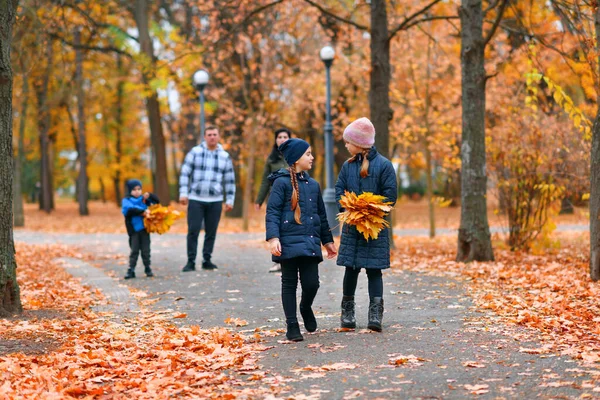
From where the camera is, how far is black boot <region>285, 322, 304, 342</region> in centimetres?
634

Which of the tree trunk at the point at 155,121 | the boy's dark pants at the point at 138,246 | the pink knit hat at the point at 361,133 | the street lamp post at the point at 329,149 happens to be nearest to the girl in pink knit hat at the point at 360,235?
the pink knit hat at the point at 361,133

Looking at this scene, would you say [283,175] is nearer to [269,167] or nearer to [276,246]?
[276,246]

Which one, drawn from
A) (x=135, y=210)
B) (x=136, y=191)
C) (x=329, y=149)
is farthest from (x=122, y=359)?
(x=329, y=149)

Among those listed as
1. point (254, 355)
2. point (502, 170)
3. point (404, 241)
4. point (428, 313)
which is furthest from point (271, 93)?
point (254, 355)

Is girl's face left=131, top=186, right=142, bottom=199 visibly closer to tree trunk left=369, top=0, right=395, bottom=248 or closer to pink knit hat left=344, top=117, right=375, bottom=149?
tree trunk left=369, top=0, right=395, bottom=248

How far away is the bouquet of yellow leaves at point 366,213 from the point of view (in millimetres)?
6461

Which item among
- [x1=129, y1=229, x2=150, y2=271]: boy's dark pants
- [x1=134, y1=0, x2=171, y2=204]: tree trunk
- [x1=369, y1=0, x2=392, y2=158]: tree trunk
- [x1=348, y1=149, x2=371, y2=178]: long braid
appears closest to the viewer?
[x1=348, y1=149, x2=371, y2=178]: long braid

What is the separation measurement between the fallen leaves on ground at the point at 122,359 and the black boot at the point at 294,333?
346mm

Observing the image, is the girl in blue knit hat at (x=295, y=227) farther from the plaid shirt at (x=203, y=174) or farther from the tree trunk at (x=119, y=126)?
the tree trunk at (x=119, y=126)

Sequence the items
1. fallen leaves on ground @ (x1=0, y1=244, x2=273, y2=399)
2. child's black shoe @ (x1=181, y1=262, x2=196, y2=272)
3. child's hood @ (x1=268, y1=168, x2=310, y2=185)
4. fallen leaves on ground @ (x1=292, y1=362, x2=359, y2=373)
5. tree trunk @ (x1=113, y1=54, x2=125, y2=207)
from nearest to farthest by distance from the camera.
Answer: fallen leaves on ground @ (x1=0, y1=244, x2=273, y2=399)
fallen leaves on ground @ (x1=292, y1=362, x2=359, y2=373)
child's hood @ (x1=268, y1=168, x2=310, y2=185)
child's black shoe @ (x1=181, y1=262, x2=196, y2=272)
tree trunk @ (x1=113, y1=54, x2=125, y2=207)

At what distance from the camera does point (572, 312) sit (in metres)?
7.35

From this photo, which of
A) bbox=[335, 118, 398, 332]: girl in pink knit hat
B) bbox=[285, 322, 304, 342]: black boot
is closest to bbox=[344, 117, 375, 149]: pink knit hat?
bbox=[335, 118, 398, 332]: girl in pink knit hat

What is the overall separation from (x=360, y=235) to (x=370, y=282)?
42cm

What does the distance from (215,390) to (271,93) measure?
22072mm
